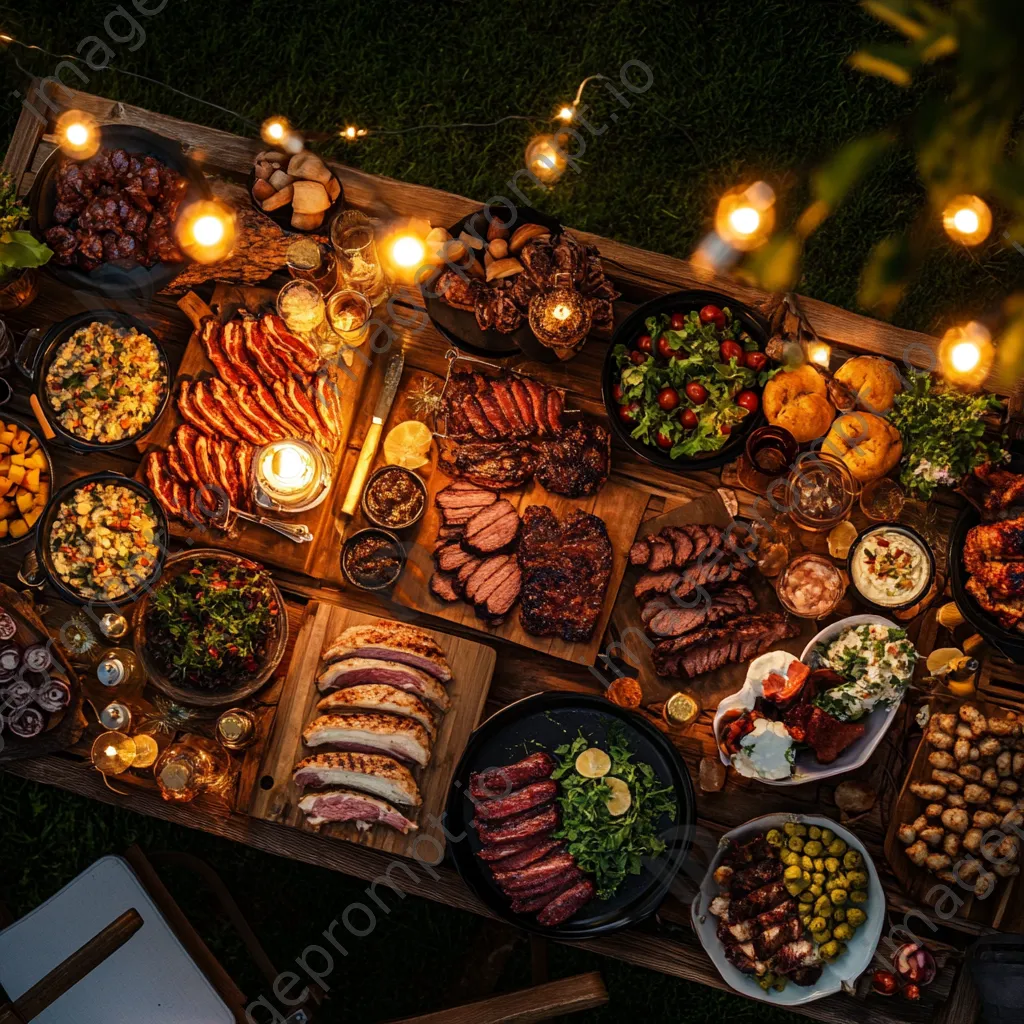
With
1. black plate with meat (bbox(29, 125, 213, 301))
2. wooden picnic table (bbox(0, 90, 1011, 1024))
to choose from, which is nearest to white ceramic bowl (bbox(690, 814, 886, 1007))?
wooden picnic table (bbox(0, 90, 1011, 1024))

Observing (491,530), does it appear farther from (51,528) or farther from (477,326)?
(51,528)

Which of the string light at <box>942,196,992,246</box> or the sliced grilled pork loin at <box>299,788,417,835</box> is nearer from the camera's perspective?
the sliced grilled pork loin at <box>299,788,417,835</box>

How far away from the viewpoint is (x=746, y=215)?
5.90 meters

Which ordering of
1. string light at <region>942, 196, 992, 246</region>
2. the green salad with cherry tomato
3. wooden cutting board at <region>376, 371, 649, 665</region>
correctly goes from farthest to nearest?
string light at <region>942, 196, 992, 246</region>
wooden cutting board at <region>376, 371, 649, 665</region>
the green salad with cherry tomato

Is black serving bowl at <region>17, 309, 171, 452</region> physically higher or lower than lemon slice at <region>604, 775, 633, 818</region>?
higher

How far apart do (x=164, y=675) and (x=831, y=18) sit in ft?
20.0

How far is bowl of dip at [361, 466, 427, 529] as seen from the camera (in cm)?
534

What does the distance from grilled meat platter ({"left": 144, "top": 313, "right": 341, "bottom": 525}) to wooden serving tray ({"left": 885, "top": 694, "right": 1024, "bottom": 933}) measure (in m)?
3.55

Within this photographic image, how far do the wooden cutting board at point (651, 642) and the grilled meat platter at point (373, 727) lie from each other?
0.99 m

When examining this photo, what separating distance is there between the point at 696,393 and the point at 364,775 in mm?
2600

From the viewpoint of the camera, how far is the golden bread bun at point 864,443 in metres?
5.21

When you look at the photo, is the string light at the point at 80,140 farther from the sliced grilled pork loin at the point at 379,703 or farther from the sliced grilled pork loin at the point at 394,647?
the sliced grilled pork loin at the point at 379,703

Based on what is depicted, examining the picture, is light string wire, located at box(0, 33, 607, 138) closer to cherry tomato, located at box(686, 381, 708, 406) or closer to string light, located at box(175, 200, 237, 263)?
string light, located at box(175, 200, 237, 263)

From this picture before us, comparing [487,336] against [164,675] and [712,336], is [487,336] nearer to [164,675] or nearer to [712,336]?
[712,336]
